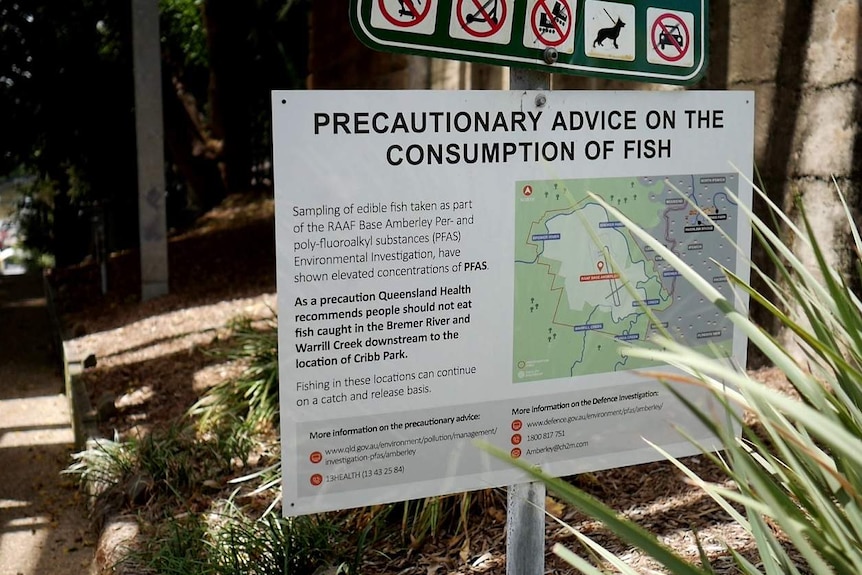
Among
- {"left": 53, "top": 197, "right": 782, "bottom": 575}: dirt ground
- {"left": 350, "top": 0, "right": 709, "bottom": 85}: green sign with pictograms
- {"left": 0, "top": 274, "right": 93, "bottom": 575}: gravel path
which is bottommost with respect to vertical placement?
{"left": 0, "top": 274, "right": 93, "bottom": 575}: gravel path

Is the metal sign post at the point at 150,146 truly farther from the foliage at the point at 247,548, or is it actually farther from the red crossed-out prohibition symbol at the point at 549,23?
the red crossed-out prohibition symbol at the point at 549,23

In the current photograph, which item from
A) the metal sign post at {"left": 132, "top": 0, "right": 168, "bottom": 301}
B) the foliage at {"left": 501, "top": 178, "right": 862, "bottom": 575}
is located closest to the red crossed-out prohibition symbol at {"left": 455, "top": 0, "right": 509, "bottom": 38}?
the foliage at {"left": 501, "top": 178, "right": 862, "bottom": 575}

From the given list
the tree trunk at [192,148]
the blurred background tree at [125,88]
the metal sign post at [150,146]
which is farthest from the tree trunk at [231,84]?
the metal sign post at [150,146]

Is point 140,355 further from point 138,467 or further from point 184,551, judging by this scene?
point 184,551

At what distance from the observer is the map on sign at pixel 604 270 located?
9.04 feet

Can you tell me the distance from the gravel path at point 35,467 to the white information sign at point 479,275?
10.0 ft

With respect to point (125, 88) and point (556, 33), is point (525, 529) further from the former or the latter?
point (125, 88)

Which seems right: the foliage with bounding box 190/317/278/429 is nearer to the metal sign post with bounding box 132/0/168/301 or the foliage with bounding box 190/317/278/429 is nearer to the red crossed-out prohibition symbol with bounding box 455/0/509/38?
the red crossed-out prohibition symbol with bounding box 455/0/509/38

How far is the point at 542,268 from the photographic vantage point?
2.76m

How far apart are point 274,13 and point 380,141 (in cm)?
1408

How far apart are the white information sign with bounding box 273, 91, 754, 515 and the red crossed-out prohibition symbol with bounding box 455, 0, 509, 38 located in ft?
0.55

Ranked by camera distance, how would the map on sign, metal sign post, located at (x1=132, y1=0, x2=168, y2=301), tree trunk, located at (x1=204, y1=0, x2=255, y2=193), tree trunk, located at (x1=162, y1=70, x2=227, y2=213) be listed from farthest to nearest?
tree trunk, located at (x1=162, y1=70, x2=227, y2=213), tree trunk, located at (x1=204, y1=0, x2=255, y2=193), metal sign post, located at (x1=132, y1=0, x2=168, y2=301), the map on sign

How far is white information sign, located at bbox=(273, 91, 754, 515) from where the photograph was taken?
254cm

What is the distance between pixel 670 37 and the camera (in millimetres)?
2904
